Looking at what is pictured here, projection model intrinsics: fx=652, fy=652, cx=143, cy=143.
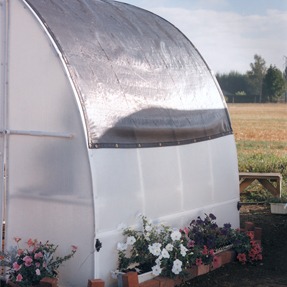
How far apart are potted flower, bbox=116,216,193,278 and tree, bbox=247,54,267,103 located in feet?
184

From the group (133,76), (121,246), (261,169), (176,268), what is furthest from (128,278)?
(261,169)

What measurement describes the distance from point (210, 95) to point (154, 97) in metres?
1.48

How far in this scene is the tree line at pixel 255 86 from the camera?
5869cm

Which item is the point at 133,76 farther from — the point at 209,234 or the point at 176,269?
the point at 176,269

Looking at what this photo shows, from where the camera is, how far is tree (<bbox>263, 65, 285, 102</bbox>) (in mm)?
60650

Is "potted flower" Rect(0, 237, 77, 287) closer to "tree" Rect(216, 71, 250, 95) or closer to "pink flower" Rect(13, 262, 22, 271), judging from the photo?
"pink flower" Rect(13, 262, 22, 271)

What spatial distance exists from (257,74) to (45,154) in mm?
64940

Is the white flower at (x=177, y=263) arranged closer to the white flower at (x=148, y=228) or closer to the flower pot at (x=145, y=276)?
the flower pot at (x=145, y=276)

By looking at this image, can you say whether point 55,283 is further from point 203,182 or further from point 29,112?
point 203,182

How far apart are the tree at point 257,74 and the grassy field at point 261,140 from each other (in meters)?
17.4

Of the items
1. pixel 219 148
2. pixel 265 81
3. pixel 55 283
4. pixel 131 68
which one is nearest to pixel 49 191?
pixel 55 283

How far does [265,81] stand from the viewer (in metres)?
63.8

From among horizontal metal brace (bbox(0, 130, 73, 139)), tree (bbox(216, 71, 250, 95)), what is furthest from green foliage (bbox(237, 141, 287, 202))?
tree (bbox(216, 71, 250, 95))

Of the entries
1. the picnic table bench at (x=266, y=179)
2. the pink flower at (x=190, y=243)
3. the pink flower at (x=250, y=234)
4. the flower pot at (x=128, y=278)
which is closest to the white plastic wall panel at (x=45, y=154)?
the flower pot at (x=128, y=278)
